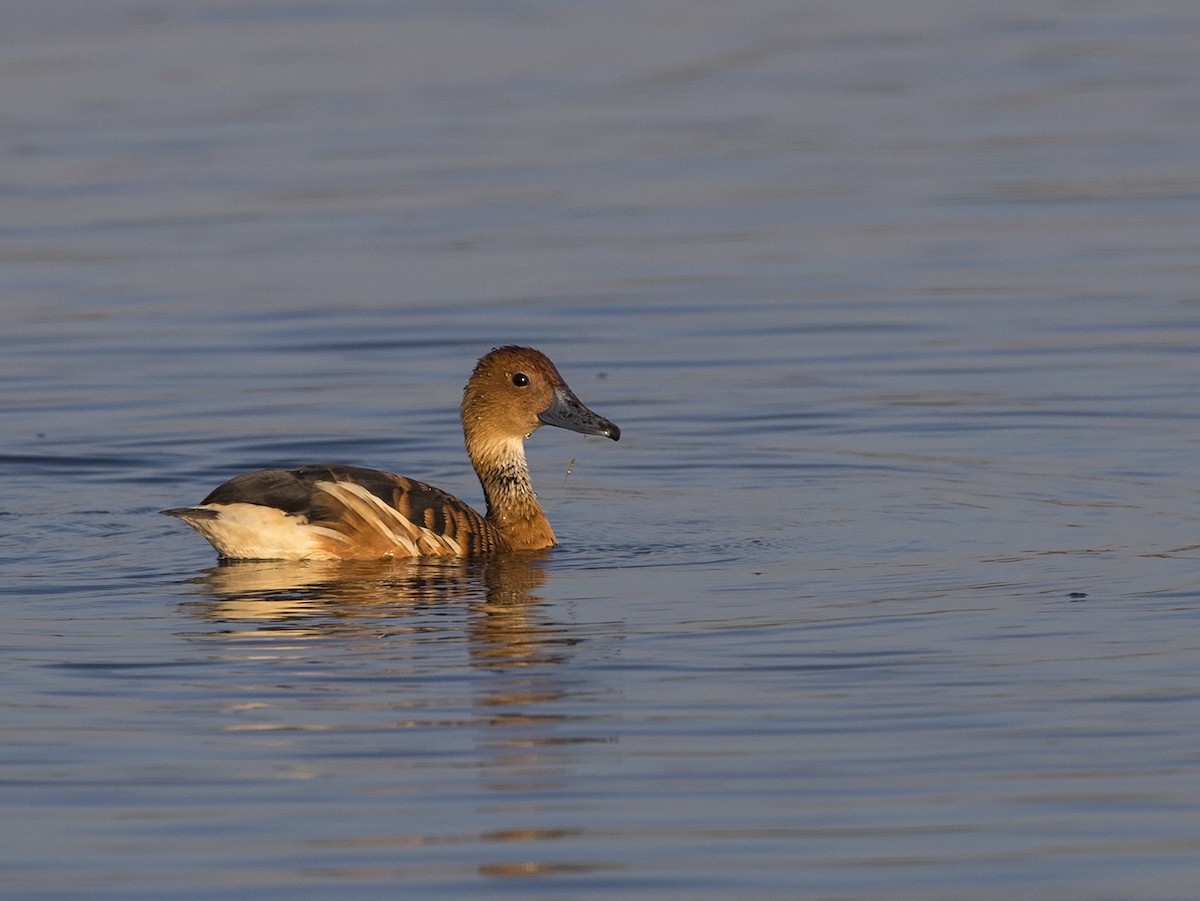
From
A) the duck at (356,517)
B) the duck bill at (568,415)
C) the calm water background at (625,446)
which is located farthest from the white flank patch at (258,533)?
the duck bill at (568,415)

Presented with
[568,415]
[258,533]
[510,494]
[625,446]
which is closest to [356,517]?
[258,533]

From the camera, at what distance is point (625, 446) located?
46.5 ft

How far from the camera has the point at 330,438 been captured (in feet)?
46.5

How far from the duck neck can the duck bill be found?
0.23 m

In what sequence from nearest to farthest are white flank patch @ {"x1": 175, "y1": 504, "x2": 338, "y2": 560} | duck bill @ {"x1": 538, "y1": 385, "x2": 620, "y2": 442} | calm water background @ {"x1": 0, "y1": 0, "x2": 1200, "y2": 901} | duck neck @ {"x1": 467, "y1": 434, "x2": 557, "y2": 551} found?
calm water background @ {"x1": 0, "y1": 0, "x2": 1200, "y2": 901} < white flank patch @ {"x1": 175, "y1": 504, "x2": 338, "y2": 560} < duck neck @ {"x1": 467, "y1": 434, "x2": 557, "y2": 551} < duck bill @ {"x1": 538, "y1": 385, "x2": 620, "y2": 442}

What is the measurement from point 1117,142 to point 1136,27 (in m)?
6.92

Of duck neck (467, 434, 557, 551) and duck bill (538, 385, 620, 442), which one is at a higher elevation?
duck bill (538, 385, 620, 442)

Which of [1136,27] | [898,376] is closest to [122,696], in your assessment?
[898,376]

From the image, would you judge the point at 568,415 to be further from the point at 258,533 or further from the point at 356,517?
the point at 258,533

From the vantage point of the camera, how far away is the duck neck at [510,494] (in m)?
12.1

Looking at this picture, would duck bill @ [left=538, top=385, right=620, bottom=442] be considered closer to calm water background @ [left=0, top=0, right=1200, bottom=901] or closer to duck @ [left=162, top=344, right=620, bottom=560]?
duck @ [left=162, top=344, right=620, bottom=560]

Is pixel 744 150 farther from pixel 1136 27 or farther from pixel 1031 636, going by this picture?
pixel 1031 636

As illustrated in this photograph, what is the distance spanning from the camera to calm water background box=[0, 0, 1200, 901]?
7367 mm

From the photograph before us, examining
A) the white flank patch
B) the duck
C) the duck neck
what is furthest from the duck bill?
the white flank patch
